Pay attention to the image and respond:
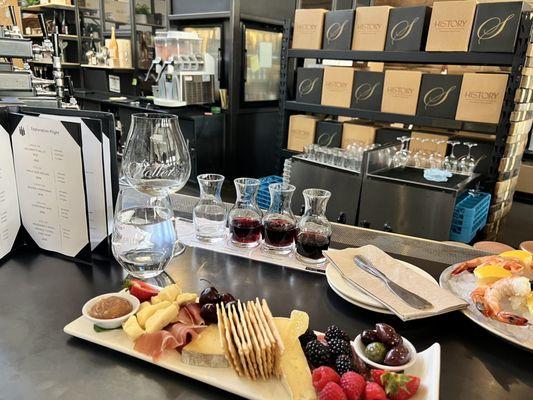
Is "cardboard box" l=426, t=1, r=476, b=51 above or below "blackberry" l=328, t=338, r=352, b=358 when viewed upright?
above

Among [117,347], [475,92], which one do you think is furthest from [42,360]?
[475,92]

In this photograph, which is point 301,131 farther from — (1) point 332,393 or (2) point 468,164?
(1) point 332,393

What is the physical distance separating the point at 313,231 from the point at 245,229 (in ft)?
0.64

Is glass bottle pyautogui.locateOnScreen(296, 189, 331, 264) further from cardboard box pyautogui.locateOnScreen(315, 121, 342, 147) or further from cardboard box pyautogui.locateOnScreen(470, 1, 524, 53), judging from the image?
cardboard box pyautogui.locateOnScreen(315, 121, 342, 147)

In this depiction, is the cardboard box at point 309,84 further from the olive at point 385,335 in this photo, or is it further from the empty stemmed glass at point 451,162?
the olive at point 385,335

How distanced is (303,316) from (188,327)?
220 millimetres

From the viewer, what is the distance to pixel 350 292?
987mm

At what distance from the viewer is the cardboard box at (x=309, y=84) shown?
361 centimetres

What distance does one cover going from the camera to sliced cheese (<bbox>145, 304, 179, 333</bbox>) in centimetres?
79

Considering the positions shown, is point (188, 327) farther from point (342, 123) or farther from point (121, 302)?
point (342, 123)

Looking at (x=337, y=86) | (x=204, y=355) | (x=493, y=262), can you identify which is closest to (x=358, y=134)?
(x=337, y=86)

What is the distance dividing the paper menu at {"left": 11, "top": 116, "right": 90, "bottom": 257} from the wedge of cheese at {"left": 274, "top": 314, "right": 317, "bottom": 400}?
0.61 metres

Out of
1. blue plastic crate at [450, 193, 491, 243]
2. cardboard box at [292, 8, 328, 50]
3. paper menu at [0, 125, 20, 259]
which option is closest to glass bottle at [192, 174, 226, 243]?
paper menu at [0, 125, 20, 259]

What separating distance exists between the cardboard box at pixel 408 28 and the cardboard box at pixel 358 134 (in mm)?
622
